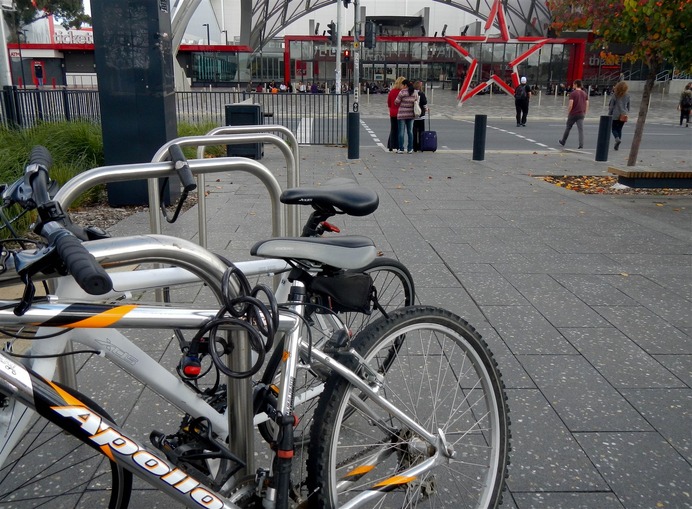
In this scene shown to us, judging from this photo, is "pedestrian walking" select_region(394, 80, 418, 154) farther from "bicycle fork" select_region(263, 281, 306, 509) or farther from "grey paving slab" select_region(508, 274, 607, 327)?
"bicycle fork" select_region(263, 281, 306, 509)

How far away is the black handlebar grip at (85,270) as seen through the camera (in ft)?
4.22

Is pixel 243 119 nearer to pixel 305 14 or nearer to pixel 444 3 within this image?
pixel 305 14

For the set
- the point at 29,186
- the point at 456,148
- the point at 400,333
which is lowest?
the point at 456,148

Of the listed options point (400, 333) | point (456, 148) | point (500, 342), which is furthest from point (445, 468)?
point (456, 148)

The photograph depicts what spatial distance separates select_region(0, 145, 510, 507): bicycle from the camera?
1580 millimetres

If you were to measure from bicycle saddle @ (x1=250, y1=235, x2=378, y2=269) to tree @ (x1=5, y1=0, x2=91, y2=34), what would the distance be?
33.3 m

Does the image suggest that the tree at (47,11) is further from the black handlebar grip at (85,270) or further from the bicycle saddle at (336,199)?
the black handlebar grip at (85,270)

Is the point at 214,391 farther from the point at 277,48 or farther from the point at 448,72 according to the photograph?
the point at 277,48

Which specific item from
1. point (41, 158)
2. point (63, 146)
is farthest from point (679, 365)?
point (63, 146)

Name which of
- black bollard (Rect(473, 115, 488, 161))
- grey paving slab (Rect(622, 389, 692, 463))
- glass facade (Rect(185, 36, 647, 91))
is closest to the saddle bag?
grey paving slab (Rect(622, 389, 692, 463))

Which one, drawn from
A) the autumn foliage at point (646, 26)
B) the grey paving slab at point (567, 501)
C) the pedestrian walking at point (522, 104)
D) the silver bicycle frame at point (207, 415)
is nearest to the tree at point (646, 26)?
the autumn foliage at point (646, 26)

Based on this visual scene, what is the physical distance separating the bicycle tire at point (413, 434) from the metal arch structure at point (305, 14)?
6388 centimetres

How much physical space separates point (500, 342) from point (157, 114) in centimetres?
579

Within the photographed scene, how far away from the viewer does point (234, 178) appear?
11.1m
